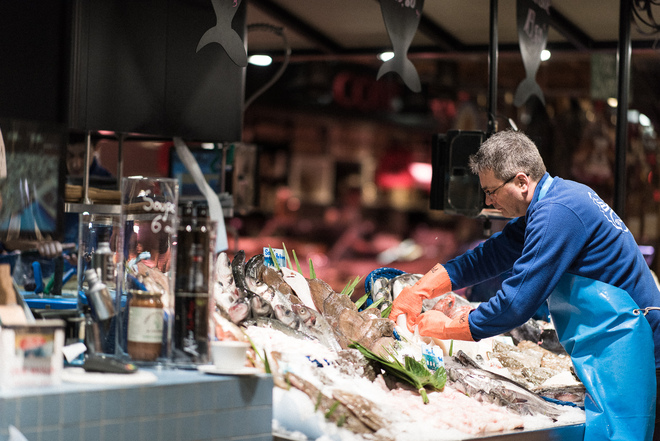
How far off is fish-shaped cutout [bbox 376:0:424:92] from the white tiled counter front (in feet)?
6.69

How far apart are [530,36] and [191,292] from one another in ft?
11.0

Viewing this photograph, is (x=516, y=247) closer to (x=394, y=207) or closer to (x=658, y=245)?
(x=394, y=207)

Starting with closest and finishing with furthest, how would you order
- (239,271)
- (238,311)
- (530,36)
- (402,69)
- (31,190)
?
1. (238,311)
2. (239,271)
3. (402,69)
4. (530,36)
5. (31,190)

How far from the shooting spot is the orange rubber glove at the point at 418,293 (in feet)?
11.0

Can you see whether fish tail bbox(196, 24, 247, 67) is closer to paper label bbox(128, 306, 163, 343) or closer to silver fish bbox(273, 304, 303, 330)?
silver fish bbox(273, 304, 303, 330)

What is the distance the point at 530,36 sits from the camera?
4.81m

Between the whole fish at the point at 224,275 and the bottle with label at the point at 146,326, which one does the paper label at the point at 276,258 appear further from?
the bottle with label at the point at 146,326

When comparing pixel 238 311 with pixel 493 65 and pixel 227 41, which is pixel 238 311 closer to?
pixel 227 41

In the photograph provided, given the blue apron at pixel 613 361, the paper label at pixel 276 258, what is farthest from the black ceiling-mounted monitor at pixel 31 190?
the blue apron at pixel 613 361

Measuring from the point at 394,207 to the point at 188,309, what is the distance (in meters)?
6.01

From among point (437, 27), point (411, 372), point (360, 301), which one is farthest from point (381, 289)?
point (437, 27)

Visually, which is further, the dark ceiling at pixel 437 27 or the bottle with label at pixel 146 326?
the dark ceiling at pixel 437 27

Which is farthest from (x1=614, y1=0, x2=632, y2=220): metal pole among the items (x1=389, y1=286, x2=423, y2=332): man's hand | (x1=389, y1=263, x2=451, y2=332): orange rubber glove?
(x1=389, y1=286, x2=423, y2=332): man's hand

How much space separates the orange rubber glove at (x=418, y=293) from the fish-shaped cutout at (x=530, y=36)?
1.74 meters
